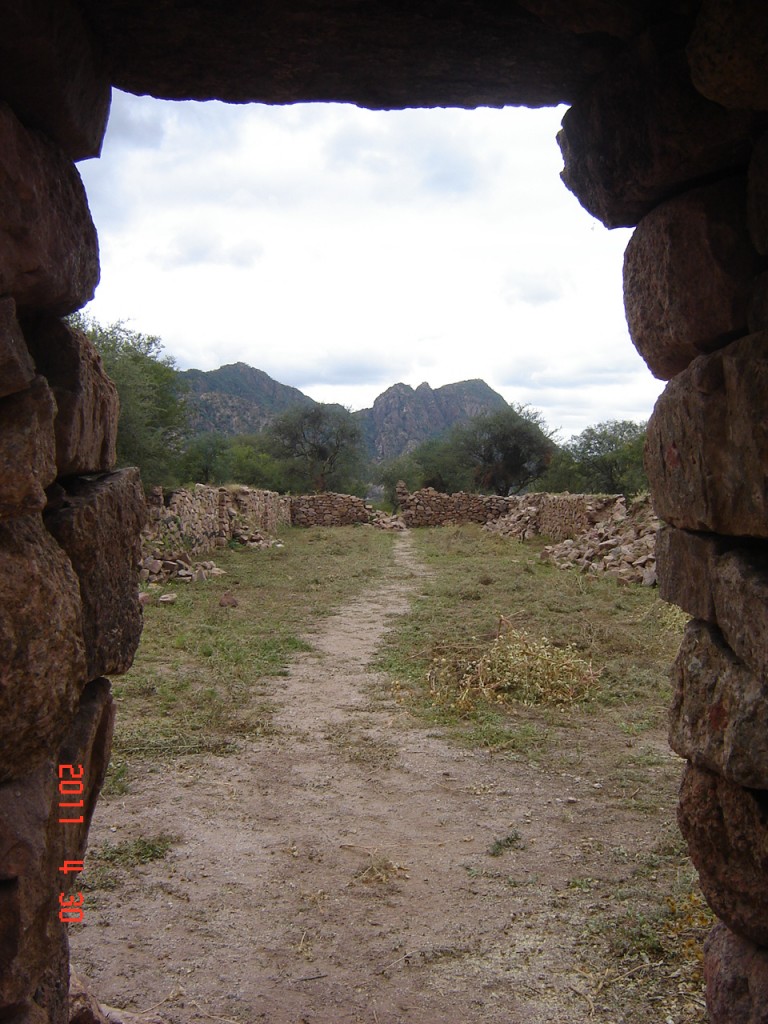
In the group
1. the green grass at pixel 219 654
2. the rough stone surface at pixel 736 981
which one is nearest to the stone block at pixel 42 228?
the rough stone surface at pixel 736 981

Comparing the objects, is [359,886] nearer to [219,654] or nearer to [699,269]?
[699,269]

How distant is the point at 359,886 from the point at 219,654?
4.85 m

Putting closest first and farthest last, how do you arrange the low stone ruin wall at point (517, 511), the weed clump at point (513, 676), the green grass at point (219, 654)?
the green grass at point (219, 654) → the weed clump at point (513, 676) → the low stone ruin wall at point (517, 511)

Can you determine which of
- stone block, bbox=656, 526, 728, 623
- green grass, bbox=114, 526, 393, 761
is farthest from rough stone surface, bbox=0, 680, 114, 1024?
green grass, bbox=114, 526, 393, 761

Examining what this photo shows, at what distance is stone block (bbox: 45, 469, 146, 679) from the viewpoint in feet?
8.34

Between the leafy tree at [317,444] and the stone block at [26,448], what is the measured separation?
4017 cm

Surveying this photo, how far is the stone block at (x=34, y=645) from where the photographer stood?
1.99 meters

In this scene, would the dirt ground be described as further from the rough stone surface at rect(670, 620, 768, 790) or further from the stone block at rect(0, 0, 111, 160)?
the stone block at rect(0, 0, 111, 160)

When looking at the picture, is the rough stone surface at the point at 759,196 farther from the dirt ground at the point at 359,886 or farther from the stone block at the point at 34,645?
the dirt ground at the point at 359,886

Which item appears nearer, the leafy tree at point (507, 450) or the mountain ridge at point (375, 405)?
the leafy tree at point (507, 450)

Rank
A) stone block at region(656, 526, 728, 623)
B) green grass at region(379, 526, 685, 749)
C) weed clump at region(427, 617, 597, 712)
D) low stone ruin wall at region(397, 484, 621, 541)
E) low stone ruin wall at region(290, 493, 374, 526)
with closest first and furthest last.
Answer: stone block at region(656, 526, 728, 623) → green grass at region(379, 526, 685, 749) → weed clump at region(427, 617, 597, 712) → low stone ruin wall at region(397, 484, 621, 541) → low stone ruin wall at region(290, 493, 374, 526)

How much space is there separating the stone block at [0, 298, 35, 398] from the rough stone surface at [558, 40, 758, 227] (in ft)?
6.90

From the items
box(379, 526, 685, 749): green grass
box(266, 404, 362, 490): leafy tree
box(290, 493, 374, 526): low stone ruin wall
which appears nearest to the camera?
box(379, 526, 685, 749): green grass

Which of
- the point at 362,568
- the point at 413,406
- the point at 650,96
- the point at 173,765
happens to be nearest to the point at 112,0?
the point at 650,96
